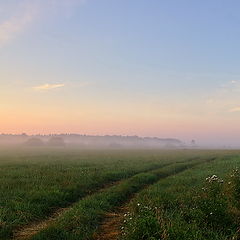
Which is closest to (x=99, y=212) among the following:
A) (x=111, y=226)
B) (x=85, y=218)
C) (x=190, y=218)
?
(x=85, y=218)

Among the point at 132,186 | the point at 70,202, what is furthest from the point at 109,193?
the point at 132,186

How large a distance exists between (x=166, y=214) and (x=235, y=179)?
4.87m

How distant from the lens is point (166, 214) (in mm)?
13375

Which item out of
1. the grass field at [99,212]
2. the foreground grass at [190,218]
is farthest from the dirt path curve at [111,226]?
the foreground grass at [190,218]

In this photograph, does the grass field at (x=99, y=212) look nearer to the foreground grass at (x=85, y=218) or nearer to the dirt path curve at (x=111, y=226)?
the foreground grass at (x=85, y=218)

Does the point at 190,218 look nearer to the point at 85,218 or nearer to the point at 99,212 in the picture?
the point at 85,218

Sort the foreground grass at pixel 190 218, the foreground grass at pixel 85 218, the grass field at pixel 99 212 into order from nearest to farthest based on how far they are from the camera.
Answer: the foreground grass at pixel 190 218
the grass field at pixel 99 212
the foreground grass at pixel 85 218

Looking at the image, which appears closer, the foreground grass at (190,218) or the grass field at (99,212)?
the foreground grass at (190,218)

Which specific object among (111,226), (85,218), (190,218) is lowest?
(111,226)

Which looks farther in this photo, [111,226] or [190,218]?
[111,226]

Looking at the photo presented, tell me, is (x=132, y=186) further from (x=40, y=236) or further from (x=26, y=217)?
(x=40, y=236)

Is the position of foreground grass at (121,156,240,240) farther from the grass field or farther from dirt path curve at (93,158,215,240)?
dirt path curve at (93,158,215,240)

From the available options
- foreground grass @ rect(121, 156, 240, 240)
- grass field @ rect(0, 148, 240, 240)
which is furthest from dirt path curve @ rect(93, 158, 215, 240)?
foreground grass @ rect(121, 156, 240, 240)

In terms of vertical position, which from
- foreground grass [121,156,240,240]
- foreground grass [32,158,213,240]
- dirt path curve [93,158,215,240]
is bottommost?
dirt path curve [93,158,215,240]
